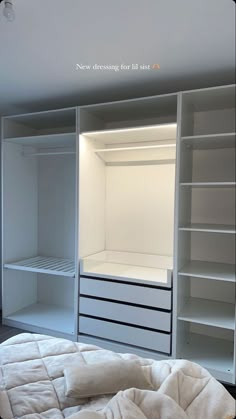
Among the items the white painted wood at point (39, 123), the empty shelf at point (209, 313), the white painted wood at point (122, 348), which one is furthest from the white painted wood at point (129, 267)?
the white painted wood at point (39, 123)

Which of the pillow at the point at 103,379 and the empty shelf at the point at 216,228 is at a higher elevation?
the empty shelf at the point at 216,228

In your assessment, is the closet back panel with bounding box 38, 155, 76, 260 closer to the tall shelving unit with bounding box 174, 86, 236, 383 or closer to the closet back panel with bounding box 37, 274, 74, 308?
the closet back panel with bounding box 37, 274, 74, 308

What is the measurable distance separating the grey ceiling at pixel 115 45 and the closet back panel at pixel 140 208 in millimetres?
691

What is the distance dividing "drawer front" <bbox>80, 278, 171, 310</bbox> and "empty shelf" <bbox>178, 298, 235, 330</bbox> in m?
0.18

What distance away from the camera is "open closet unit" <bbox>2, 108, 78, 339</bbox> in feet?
9.23

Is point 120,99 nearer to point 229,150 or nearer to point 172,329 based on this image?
point 229,150

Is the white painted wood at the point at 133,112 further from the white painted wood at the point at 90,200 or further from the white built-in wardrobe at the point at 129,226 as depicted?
the white painted wood at the point at 90,200

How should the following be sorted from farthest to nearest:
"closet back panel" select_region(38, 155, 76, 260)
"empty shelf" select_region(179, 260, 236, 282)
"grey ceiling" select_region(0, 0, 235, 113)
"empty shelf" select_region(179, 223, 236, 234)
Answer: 1. "closet back panel" select_region(38, 155, 76, 260)
2. "empty shelf" select_region(179, 260, 236, 282)
3. "empty shelf" select_region(179, 223, 236, 234)
4. "grey ceiling" select_region(0, 0, 235, 113)

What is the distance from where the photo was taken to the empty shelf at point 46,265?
2634 mm

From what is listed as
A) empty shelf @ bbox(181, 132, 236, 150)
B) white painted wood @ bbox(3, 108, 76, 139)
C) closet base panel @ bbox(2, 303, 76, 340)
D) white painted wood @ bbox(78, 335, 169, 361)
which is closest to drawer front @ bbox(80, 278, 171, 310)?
white painted wood @ bbox(78, 335, 169, 361)

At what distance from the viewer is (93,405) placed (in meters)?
1.11

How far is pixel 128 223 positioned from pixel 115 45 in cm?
154

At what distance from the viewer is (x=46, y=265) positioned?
9.38ft

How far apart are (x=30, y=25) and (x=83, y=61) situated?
0.43 metres
